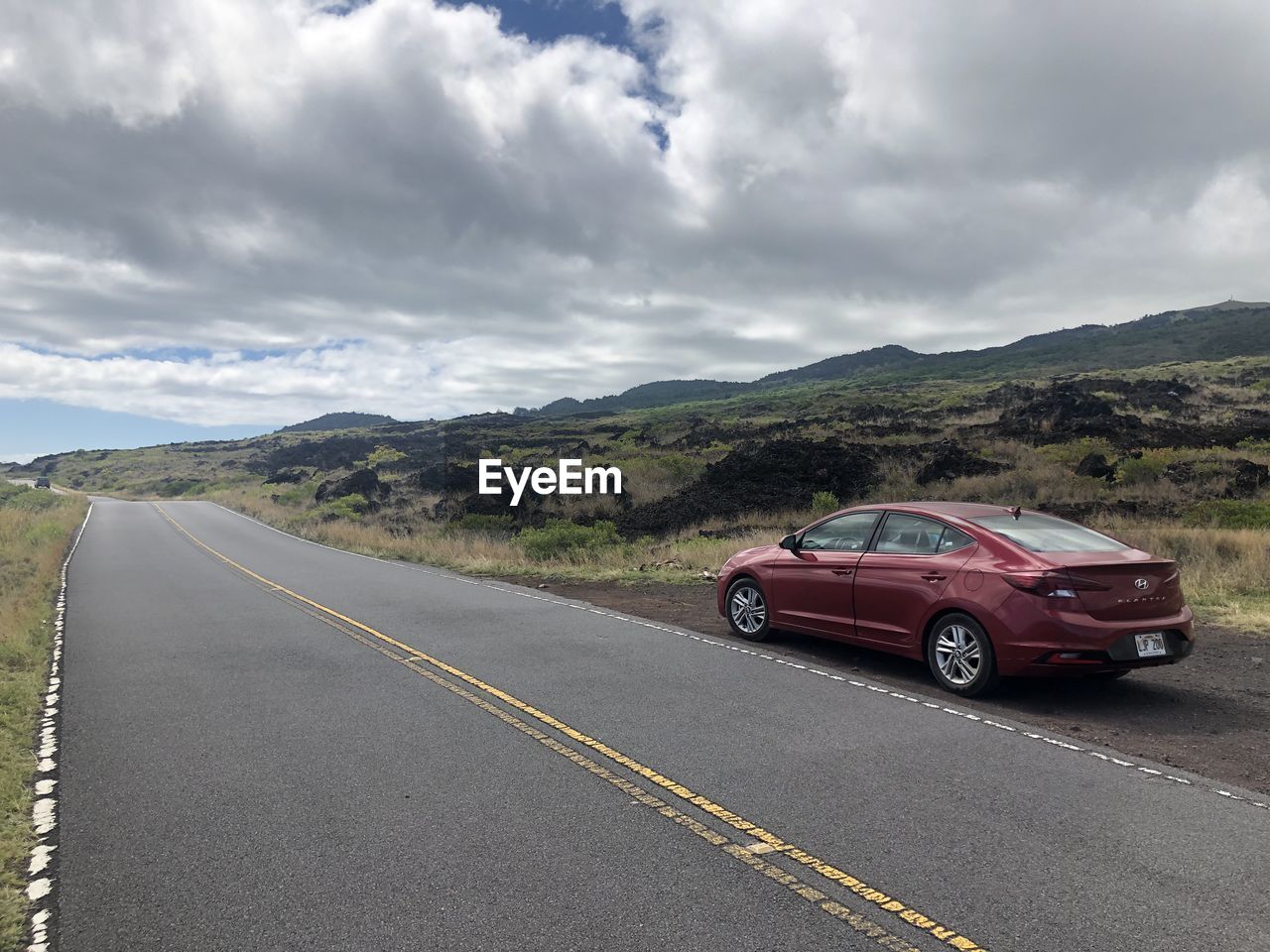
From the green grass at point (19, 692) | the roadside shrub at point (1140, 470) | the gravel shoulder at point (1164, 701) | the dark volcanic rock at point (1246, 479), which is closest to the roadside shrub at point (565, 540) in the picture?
the green grass at point (19, 692)

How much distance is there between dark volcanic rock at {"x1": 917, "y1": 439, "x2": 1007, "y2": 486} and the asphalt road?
18049 mm

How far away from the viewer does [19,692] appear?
25.1ft

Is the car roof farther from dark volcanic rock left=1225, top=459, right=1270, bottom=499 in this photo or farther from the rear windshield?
dark volcanic rock left=1225, top=459, right=1270, bottom=499

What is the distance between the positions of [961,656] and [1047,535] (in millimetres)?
1272

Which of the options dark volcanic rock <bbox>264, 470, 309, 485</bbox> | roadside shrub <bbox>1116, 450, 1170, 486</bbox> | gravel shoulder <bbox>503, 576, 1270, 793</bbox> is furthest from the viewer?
dark volcanic rock <bbox>264, 470, 309, 485</bbox>

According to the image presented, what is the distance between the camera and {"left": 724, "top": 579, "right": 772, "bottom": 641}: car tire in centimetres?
938

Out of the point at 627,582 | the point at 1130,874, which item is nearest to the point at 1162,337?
the point at 627,582

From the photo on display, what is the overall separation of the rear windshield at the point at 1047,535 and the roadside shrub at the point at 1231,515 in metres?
10.7

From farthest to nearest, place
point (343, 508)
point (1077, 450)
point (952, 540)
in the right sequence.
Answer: point (343, 508)
point (1077, 450)
point (952, 540)

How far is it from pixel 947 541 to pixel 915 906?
4389mm

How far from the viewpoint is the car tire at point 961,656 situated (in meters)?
6.88

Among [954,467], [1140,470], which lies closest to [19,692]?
[954,467]

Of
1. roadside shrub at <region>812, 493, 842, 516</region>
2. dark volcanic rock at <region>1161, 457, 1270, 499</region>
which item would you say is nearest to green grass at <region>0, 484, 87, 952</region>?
roadside shrub at <region>812, 493, 842, 516</region>

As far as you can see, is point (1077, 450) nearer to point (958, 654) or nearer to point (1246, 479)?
point (1246, 479)
